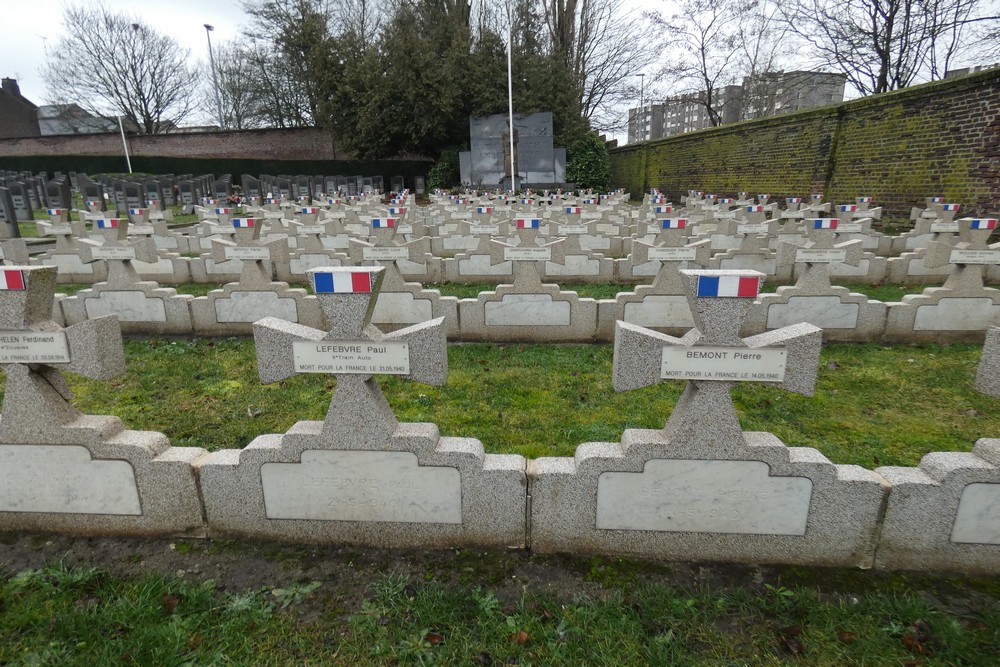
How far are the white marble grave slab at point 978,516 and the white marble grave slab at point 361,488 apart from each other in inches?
97.2

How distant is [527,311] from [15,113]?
6421 cm

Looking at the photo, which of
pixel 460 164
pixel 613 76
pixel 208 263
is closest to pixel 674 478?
pixel 208 263

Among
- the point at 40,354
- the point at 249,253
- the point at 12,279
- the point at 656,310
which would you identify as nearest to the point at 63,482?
the point at 40,354

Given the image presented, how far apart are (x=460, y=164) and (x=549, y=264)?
25018 millimetres

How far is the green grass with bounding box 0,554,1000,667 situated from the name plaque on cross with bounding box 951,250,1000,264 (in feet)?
15.7

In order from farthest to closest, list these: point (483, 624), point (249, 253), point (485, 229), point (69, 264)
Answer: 1. point (485, 229)
2. point (69, 264)
3. point (249, 253)
4. point (483, 624)

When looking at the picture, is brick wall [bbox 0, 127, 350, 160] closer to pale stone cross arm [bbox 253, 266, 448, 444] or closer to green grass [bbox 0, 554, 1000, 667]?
pale stone cross arm [bbox 253, 266, 448, 444]

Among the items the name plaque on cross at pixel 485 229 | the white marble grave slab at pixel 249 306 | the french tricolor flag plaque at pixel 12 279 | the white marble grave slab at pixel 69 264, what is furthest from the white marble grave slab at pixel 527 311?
the white marble grave slab at pixel 69 264

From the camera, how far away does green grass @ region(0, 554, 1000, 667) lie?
2258 millimetres

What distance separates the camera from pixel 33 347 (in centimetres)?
272

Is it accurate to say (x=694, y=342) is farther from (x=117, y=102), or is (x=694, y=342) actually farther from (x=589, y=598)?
(x=117, y=102)

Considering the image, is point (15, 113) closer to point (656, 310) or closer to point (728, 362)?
point (656, 310)

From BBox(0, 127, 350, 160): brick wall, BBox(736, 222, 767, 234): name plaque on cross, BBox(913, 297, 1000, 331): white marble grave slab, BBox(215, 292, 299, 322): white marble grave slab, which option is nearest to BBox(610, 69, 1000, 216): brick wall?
BBox(736, 222, 767, 234): name plaque on cross

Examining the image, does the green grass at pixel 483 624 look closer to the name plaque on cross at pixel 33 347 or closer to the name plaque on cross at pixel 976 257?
the name plaque on cross at pixel 33 347
